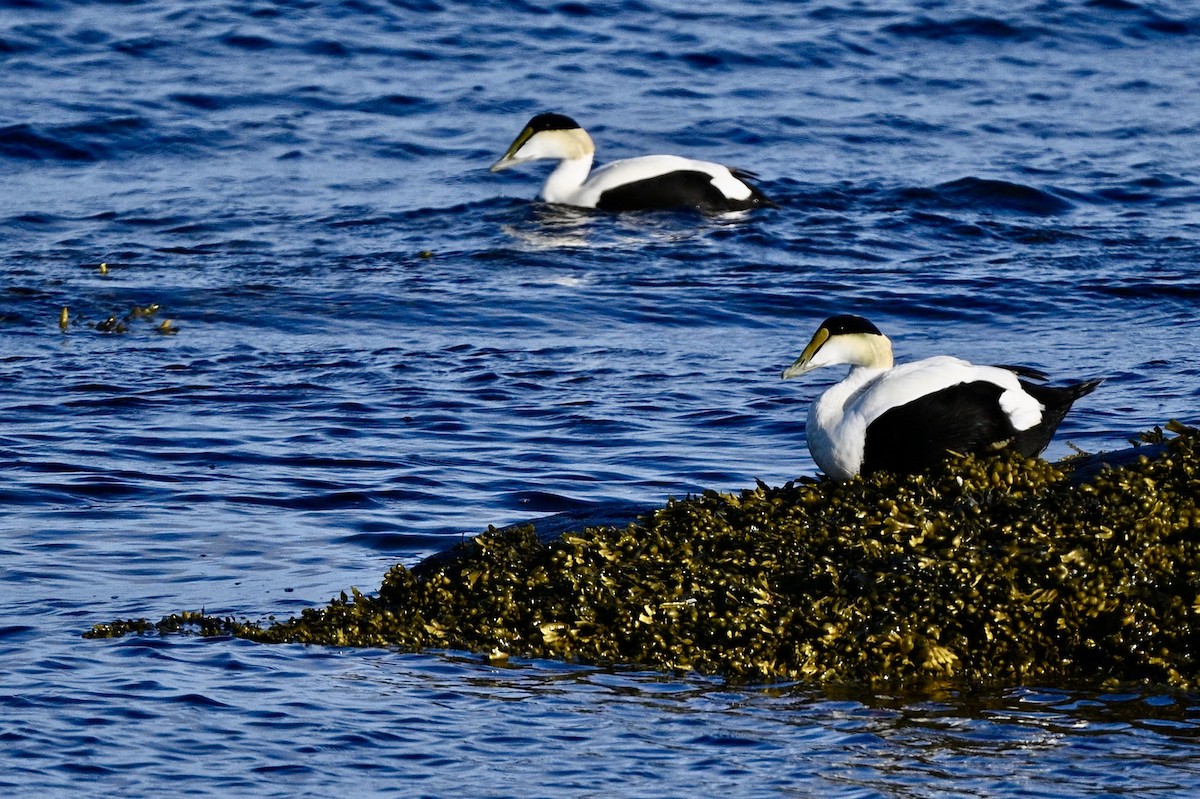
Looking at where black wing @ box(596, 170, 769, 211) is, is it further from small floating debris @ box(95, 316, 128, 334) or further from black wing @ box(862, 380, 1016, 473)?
black wing @ box(862, 380, 1016, 473)

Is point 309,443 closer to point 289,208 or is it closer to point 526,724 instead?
point 526,724

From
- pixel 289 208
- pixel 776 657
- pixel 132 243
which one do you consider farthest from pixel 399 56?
pixel 776 657

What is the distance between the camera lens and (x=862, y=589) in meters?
5.06

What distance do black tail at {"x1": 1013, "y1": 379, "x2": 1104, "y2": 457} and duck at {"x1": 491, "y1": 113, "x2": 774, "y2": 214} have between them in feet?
24.8

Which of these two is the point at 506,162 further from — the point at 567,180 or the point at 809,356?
the point at 809,356

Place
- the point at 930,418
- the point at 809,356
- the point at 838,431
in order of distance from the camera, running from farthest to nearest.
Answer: the point at 809,356 → the point at 838,431 → the point at 930,418

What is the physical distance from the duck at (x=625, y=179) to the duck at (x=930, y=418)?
759 centimetres

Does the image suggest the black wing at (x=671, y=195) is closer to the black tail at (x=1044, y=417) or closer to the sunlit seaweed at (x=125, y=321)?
the sunlit seaweed at (x=125, y=321)

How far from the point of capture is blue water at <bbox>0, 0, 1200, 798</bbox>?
15.0 ft

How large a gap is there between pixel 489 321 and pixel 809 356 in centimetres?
427

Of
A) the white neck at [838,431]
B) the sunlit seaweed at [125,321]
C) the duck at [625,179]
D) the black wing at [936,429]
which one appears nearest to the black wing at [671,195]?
the duck at [625,179]

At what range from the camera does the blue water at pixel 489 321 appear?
15.0 ft

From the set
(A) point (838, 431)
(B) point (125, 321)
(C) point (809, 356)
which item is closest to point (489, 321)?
(B) point (125, 321)

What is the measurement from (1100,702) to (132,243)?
8865mm
